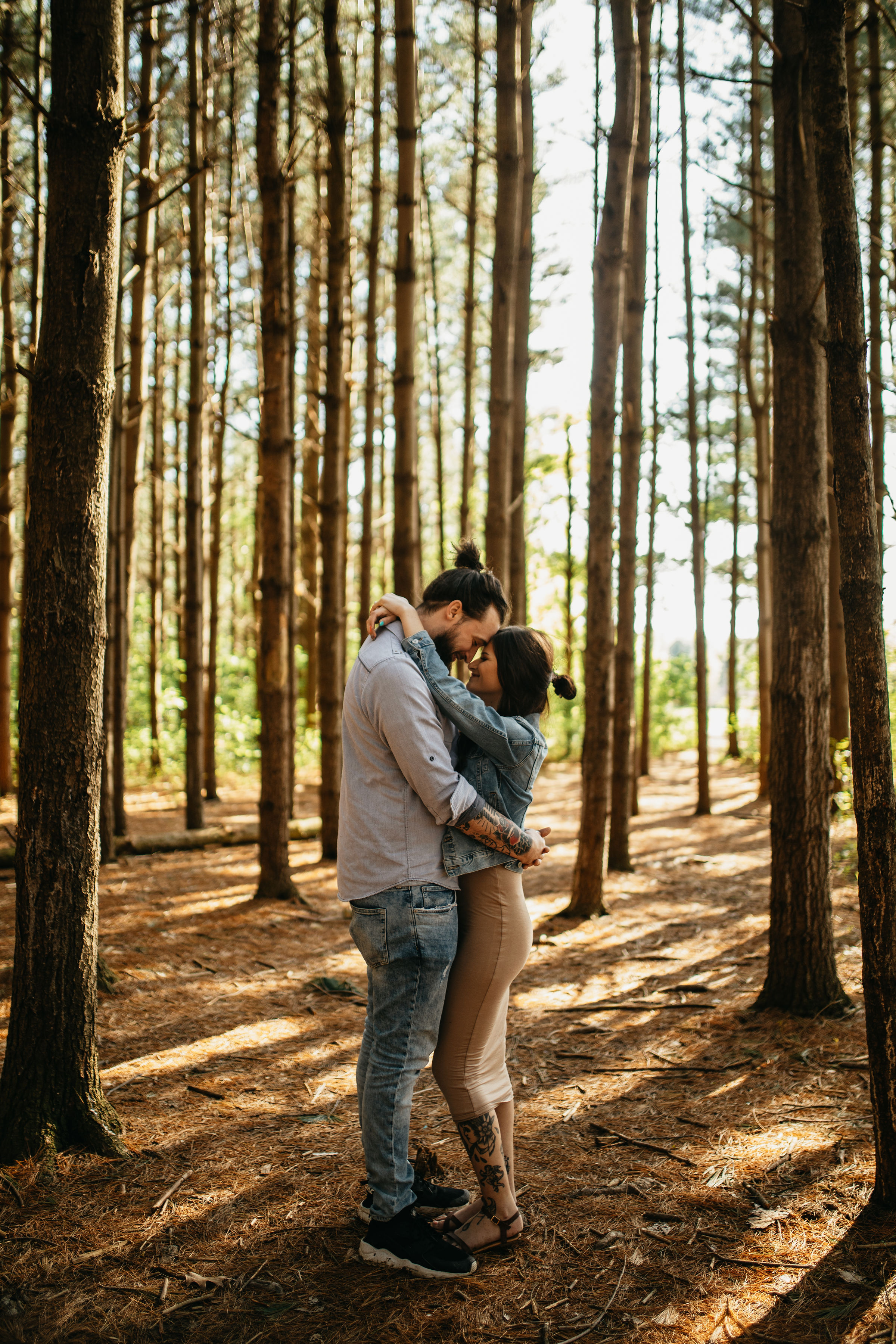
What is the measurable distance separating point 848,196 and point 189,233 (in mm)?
7672

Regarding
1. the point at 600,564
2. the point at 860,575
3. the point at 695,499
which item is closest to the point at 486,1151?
the point at 860,575

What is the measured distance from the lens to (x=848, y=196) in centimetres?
288

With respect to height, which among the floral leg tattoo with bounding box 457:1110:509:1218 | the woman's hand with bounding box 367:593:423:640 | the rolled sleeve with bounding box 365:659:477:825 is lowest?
the floral leg tattoo with bounding box 457:1110:509:1218

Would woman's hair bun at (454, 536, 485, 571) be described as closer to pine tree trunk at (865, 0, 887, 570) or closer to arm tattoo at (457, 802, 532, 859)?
arm tattoo at (457, 802, 532, 859)

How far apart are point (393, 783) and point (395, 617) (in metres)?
0.51

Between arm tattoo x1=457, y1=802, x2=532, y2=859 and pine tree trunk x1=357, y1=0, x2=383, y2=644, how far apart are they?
5.18 metres

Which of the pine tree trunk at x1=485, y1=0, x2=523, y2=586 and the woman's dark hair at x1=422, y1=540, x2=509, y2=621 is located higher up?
the pine tree trunk at x1=485, y1=0, x2=523, y2=586

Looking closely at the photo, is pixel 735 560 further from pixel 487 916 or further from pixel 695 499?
pixel 487 916

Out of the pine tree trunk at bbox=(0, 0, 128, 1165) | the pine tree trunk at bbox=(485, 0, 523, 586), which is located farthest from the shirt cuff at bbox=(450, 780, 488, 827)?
the pine tree trunk at bbox=(485, 0, 523, 586)

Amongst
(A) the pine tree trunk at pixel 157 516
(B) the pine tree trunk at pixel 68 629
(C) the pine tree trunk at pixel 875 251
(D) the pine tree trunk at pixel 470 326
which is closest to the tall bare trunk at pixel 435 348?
(D) the pine tree trunk at pixel 470 326

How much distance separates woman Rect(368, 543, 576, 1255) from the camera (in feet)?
8.47

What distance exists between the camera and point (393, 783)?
2.54 meters

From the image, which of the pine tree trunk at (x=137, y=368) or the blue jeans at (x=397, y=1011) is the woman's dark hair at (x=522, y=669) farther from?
the pine tree trunk at (x=137, y=368)

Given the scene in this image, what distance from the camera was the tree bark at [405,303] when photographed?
7219 millimetres
